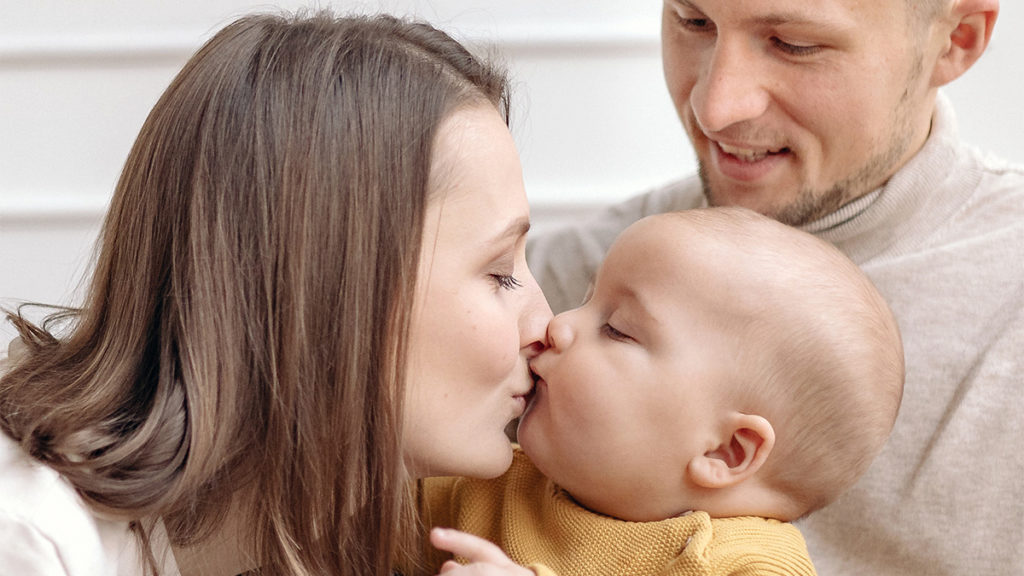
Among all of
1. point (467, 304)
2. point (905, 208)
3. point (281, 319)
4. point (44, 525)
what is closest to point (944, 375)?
point (905, 208)

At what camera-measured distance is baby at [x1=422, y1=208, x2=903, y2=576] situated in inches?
52.4

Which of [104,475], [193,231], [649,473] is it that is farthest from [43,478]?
[649,473]

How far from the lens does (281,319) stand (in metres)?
1.22

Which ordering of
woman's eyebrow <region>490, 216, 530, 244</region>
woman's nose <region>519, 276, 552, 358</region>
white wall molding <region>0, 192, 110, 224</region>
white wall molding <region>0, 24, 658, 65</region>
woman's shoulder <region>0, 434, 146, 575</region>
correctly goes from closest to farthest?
1. woman's shoulder <region>0, 434, 146, 575</region>
2. woman's eyebrow <region>490, 216, 530, 244</region>
3. woman's nose <region>519, 276, 552, 358</region>
4. white wall molding <region>0, 24, 658, 65</region>
5. white wall molding <region>0, 192, 110, 224</region>

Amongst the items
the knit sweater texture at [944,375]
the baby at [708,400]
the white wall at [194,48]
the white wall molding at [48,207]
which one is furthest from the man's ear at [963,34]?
the white wall molding at [48,207]

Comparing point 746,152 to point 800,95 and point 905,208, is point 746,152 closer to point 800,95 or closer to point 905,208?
point 800,95

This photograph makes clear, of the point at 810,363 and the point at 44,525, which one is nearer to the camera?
the point at 44,525

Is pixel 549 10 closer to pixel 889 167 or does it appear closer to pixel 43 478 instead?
pixel 889 167

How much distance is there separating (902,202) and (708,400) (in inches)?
26.7

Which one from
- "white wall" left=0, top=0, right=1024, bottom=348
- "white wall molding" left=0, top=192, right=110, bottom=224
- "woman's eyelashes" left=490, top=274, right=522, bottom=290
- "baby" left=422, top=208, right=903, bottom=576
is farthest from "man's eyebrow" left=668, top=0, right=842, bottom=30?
"white wall molding" left=0, top=192, right=110, bottom=224

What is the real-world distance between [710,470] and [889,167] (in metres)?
0.78

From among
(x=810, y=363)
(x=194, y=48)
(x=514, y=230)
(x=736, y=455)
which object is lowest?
(x=736, y=455)

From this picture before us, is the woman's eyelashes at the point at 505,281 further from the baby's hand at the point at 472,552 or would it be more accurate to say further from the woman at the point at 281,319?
the baby's hand at the point at 472,552

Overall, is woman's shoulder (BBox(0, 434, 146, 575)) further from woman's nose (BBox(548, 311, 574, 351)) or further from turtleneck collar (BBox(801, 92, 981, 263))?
turtleneck collar (BBox(801, 92, 981, 263))
